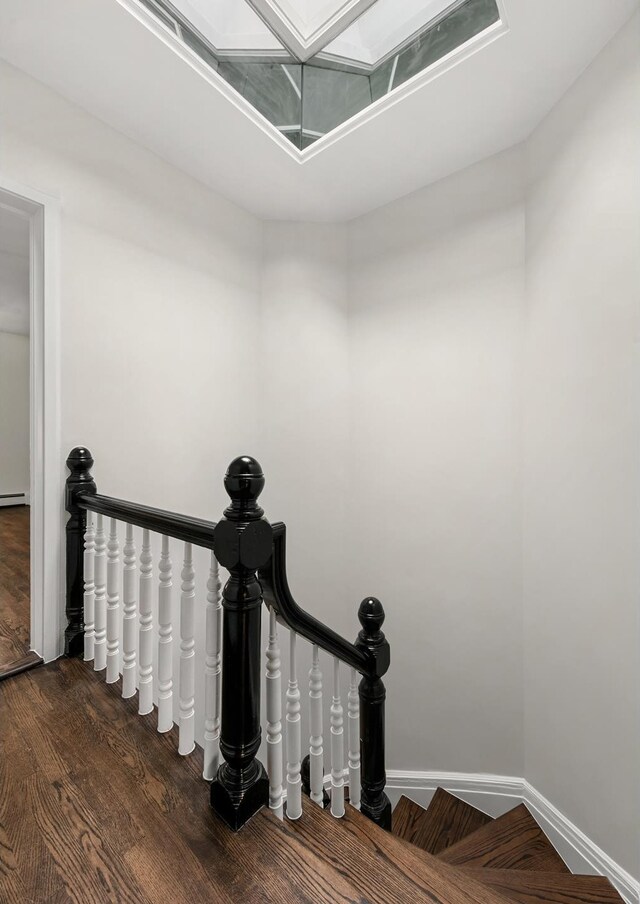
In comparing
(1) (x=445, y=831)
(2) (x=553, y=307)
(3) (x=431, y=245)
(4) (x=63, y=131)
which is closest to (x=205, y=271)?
(4) (x=63, y=131)

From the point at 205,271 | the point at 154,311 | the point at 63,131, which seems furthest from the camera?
the point at 205,271

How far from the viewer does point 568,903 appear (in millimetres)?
1322

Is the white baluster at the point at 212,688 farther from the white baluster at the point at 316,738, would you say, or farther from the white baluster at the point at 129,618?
the white baluster at the point at 129,618

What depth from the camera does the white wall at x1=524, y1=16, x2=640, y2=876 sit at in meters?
1.50

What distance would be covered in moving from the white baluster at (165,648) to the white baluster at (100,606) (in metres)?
0.47

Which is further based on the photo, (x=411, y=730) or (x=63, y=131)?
(x=411, y=730)

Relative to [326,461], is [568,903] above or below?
below

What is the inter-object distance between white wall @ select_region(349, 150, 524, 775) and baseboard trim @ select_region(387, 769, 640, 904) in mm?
62

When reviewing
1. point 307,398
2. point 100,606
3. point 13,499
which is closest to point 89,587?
point 100,606

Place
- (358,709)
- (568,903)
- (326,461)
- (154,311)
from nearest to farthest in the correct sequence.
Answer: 1. (568,903)
2. (358,709)
3. (154,311)
4. (326,461)

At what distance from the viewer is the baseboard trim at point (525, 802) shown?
156 cm

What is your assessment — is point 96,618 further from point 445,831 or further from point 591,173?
point 591,173

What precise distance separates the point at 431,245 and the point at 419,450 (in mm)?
1245

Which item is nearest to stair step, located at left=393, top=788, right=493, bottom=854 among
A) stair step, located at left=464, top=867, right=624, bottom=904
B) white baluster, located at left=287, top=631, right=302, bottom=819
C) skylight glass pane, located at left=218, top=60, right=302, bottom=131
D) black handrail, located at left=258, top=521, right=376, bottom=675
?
stair step, located at left=464, top=867, right=624, bottom=904
